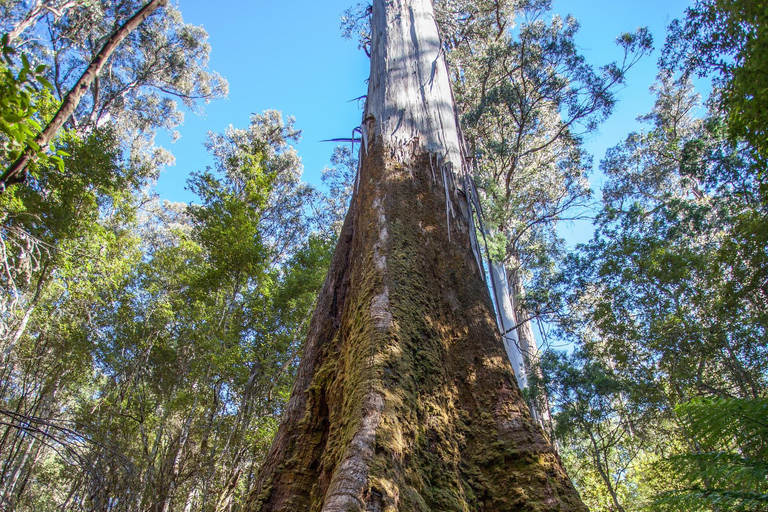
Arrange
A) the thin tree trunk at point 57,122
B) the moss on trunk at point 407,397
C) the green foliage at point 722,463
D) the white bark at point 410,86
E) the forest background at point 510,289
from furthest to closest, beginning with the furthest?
the forest background at point 510,289, the green foliage at point 722,463, the white bark at point 410,86, the thin tree trunk at point 57,122, the moss on trunk at point 407,397

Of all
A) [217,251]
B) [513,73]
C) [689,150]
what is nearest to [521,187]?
[513,73]

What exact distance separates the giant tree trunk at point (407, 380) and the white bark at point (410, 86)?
0.10 ft

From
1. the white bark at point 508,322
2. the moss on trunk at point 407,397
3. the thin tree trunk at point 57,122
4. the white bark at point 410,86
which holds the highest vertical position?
the white bark at point 508,322

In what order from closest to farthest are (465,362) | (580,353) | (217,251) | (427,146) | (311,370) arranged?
(465,362) < (311,370) < (427,146) < (217,251) < (580,353)

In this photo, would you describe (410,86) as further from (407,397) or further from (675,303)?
(675,303)

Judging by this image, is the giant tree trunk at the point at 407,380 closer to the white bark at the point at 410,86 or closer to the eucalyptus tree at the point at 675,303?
the white bark at the point at 410,86

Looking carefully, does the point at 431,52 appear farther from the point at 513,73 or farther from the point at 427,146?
the point at 513,73

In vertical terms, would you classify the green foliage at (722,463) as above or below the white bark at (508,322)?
below

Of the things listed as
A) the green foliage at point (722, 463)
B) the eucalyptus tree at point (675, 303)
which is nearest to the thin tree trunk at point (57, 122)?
the green foliage at point (722, 463)

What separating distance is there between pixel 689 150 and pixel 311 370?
1191 cm

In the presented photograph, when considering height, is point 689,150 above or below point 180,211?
below

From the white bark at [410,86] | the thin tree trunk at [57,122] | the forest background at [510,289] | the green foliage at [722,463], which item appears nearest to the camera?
the thin tree trunk at [57,122]

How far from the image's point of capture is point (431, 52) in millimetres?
3160

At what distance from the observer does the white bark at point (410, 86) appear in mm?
2672
